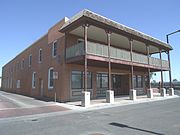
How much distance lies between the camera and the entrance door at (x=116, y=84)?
976 inches

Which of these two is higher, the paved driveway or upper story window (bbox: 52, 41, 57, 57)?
upper story window (bbox: 52, 41, 57, 57)

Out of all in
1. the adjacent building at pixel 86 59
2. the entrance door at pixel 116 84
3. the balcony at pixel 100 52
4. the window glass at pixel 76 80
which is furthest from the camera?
the entrance door at pixel 116 84

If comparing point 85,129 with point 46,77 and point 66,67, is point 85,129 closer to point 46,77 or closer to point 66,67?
point 66,67

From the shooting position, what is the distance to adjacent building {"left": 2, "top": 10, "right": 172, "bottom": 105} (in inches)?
629

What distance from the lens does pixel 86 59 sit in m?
14.9

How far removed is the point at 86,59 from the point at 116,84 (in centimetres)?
1145

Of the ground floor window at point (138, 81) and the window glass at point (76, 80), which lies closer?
the window glass at point (76, 80)

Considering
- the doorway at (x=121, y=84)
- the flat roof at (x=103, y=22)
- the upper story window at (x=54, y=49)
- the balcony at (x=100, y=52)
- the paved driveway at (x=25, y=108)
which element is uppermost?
the flat roof at (x=103, y=22)

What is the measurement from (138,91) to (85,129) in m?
21.2

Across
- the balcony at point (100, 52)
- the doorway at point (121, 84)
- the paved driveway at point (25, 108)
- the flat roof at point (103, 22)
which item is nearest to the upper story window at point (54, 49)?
the flat roof at point (103, 22)

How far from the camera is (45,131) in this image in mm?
6836

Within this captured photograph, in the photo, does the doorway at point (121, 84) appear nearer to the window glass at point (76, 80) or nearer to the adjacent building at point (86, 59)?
the adjacent building at point (86, 59)

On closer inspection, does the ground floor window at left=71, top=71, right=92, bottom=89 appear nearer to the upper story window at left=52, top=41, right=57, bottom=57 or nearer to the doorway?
the upper story window at left=52, top=41, right=57, bottom=57

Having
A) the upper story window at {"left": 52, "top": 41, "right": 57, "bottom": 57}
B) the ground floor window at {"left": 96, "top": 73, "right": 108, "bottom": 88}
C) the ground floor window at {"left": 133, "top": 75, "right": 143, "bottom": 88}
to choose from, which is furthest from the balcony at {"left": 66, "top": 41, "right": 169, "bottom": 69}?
the ground floor window at {"left": 133, "top": 75, "right": 143, "bottom": 88}
